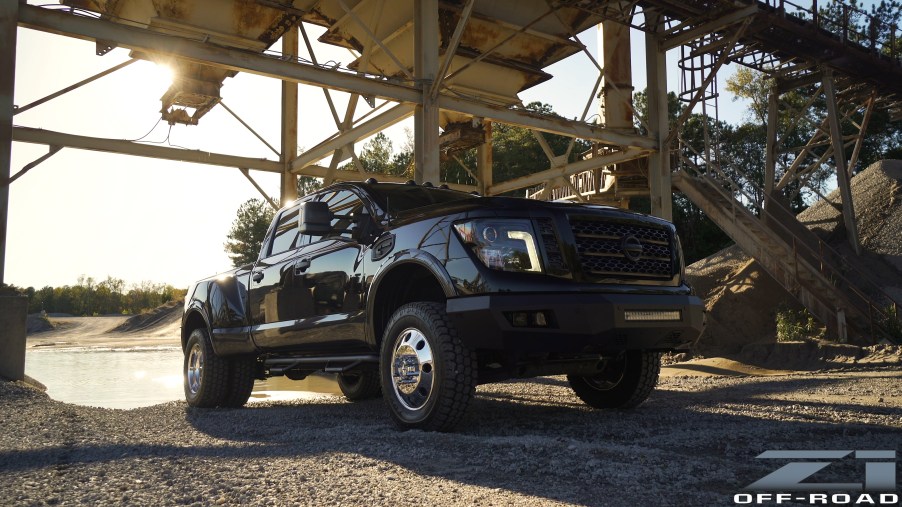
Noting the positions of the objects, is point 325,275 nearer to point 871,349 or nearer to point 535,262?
point 535,262

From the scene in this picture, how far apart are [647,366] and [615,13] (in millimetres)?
11703

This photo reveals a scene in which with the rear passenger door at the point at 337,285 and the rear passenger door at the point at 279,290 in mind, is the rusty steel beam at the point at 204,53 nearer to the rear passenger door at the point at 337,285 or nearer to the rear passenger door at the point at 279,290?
the rear passenger door at the point at 279,290

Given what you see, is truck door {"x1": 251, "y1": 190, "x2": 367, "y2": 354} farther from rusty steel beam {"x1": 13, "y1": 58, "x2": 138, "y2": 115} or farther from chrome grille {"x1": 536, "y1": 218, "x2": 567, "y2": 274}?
rusty steel beam {"x1": 13, "y1": 58, "x2": 138, "y2": 115}

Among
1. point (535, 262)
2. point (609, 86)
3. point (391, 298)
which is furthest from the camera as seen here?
point (609, 86)

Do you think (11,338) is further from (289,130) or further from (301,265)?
(289,130)

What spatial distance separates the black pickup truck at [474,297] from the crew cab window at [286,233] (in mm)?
459

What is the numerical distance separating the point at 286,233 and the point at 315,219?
1680 millimetres

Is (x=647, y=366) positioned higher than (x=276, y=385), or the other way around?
(x=647, y=366)

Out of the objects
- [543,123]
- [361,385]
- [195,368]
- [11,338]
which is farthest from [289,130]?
[361,385]

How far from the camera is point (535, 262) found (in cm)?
475

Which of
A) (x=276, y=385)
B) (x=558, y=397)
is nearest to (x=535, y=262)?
(x=558, y=397)

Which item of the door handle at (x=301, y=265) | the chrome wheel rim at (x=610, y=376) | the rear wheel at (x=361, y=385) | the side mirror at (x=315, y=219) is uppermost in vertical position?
the side mirror at (x=315, y=219)

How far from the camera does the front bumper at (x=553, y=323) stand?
455 cm

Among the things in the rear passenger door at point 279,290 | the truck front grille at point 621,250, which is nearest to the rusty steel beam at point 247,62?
the rear passenger door at point 279,290
